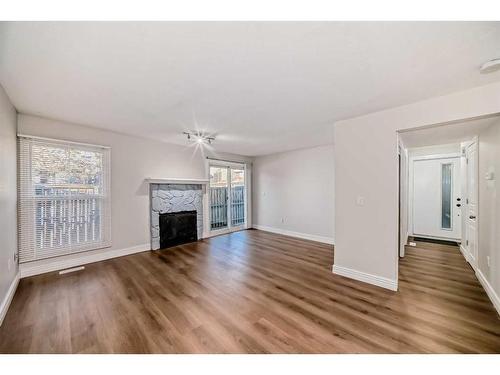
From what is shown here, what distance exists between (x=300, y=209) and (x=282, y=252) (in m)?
1.64

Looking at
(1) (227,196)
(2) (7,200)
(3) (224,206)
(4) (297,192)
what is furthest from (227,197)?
(2) (7,200)

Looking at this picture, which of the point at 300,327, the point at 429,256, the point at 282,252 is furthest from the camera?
the point at 282,252

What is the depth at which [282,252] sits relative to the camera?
4.13m

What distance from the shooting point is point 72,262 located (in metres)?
3.36

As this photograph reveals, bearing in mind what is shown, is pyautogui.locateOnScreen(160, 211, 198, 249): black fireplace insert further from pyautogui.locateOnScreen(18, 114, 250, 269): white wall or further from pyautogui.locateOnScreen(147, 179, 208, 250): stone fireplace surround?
pyautogui.locateOnScreen(18, 114, 250, 269): white wall

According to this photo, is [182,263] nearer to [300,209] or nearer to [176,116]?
[176,116]

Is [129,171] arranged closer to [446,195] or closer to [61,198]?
[61,198]

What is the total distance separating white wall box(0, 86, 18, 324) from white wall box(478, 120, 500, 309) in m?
5.16

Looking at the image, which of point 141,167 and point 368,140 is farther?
point 141,167

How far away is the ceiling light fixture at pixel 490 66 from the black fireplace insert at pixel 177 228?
5042 mm

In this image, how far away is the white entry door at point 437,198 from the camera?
189 inches

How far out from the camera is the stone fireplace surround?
4395 mm

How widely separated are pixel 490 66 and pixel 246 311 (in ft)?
9.91
